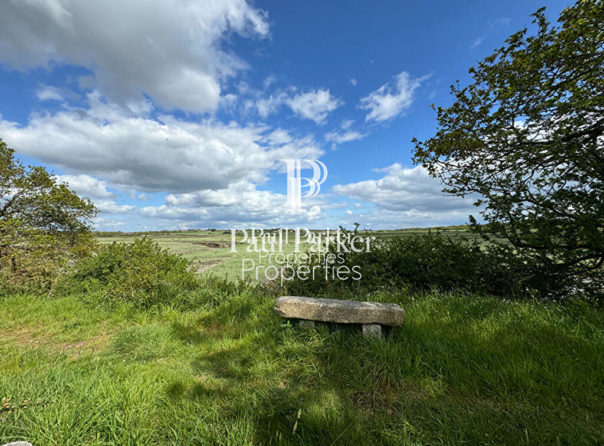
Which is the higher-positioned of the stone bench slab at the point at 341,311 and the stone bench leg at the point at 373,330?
the stone bench slab at the point at 341,311

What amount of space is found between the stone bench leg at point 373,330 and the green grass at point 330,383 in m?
0.14

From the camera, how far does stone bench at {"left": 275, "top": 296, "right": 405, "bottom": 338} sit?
10.1 ft

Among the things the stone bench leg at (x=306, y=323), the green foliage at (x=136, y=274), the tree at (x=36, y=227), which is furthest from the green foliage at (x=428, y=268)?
the tree at (x=36, y=227)

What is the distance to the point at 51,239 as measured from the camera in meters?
7.35

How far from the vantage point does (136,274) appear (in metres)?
5.93

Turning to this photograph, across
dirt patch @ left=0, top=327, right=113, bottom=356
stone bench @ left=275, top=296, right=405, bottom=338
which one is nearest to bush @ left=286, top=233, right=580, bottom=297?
stone bench @ left=275, top=296, right=405, bottom=338

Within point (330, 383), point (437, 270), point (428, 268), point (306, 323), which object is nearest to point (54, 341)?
point (306, 323)

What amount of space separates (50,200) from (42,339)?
225 inches

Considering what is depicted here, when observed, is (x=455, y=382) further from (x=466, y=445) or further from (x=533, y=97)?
(x=533, y=97)

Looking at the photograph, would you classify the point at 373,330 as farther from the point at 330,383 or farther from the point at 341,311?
the point at 330,383

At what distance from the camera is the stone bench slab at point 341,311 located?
121 inches

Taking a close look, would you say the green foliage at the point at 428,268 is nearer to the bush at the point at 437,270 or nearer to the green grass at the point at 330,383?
the bush at the point at 437,270

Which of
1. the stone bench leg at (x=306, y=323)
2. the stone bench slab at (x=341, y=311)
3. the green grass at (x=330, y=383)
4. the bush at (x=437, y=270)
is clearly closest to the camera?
the green grass at (x=330, y=383)

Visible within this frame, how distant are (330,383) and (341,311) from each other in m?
0.90
